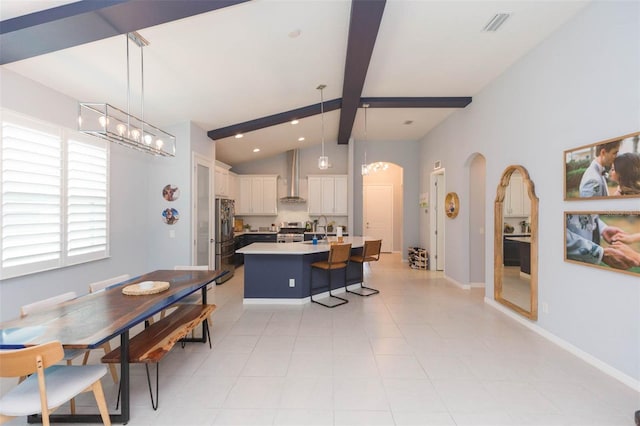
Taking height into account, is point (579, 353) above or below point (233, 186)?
below

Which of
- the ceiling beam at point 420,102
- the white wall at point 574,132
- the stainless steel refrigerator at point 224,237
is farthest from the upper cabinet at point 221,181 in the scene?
the white wall at point 574,132

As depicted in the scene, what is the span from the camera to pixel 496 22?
3.03m

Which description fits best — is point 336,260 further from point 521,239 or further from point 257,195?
point 257,195

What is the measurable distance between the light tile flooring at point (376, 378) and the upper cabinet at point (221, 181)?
117 inches

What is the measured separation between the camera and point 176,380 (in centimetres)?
251

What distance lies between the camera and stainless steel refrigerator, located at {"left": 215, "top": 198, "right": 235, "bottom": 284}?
5.80 metres

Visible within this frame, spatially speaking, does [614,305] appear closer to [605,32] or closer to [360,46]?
[605,32]

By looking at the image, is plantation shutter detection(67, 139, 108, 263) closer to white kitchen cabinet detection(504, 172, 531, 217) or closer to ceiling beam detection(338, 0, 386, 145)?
ceiling beam detection(338, 0, 386, 145)

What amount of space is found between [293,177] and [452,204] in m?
4.18

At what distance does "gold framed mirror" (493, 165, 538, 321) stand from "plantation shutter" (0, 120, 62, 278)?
5.51 metres

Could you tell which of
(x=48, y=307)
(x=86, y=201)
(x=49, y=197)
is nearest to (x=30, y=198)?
(x=49, y=197)

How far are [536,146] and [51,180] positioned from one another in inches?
219

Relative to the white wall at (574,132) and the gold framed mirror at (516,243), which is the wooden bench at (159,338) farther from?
the gold framed mirror at (516,243)

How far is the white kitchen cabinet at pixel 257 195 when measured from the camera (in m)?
7.98
